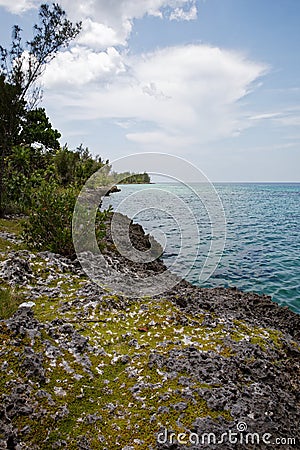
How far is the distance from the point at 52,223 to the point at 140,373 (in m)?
6.52

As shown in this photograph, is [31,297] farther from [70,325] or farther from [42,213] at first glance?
[42,213]

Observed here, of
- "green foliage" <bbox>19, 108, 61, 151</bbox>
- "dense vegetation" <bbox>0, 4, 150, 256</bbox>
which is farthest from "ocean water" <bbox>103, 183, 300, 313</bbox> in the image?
"green foliage" <bbox>19, 108, 61, 151</bbox>

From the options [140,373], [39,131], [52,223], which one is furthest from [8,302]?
[39,131]

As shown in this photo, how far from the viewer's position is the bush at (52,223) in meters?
9.87

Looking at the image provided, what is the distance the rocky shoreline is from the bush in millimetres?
2397

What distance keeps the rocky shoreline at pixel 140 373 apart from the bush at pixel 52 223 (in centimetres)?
240

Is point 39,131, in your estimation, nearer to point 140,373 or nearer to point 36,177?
point 36,177

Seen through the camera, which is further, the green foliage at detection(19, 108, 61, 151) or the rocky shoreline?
the green foliage at detection(19, 108, 61, 151)

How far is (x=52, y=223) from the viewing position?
33.3 ft

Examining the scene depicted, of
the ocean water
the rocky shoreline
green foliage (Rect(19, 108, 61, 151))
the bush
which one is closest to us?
the rocky shoreline

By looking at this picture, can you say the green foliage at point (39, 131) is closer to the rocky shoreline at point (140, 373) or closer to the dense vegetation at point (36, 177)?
the dense vegetation at point (36, 177)

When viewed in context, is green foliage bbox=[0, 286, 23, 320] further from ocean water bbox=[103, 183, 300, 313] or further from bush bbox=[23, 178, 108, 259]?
ocean water bbox=[103, 183, 300, 313]

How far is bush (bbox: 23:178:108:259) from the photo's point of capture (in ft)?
32.4

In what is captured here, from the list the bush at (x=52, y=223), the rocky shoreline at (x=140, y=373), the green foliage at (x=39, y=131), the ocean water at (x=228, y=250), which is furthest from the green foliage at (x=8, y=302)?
the green foliage at (x=39, y=131)
